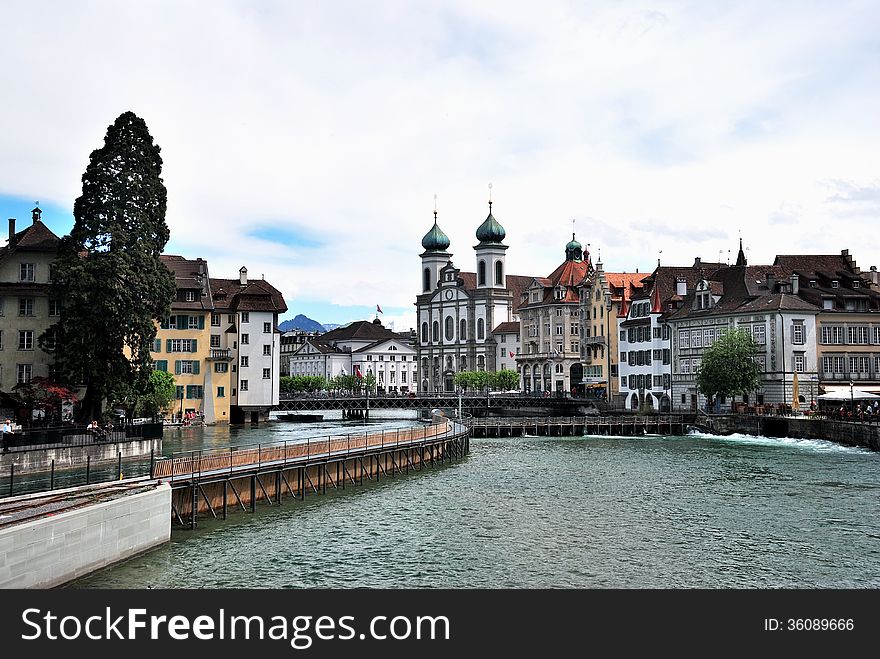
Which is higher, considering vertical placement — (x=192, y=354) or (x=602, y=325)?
(x=602, y=325)

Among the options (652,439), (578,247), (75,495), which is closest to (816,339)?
(652,439)

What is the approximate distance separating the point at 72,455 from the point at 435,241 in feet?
484

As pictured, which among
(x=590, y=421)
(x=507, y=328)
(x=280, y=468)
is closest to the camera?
(x=280, y=468)

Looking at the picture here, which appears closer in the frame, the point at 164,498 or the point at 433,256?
the point at 164,498

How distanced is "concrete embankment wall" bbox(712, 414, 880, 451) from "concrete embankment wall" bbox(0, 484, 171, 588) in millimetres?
50607

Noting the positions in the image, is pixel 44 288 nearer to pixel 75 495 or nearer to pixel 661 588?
pixel 75 495

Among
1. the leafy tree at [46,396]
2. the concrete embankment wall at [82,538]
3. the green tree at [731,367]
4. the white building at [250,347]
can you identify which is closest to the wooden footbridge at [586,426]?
the green tree at [731,367]

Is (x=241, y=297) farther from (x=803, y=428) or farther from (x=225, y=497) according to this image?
(x=225, y=497)

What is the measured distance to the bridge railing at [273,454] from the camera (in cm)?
3591

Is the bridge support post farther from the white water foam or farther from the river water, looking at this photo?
the white water foam

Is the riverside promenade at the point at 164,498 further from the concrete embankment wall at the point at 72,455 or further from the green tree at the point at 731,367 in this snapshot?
the green tree at the point at 731,367

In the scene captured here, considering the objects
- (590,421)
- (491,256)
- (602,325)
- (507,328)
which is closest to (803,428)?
(590,421)

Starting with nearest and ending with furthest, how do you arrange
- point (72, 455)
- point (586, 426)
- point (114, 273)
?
point (72, 455) → point (114, 273) → point (586, 426)

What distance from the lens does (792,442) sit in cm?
7500
